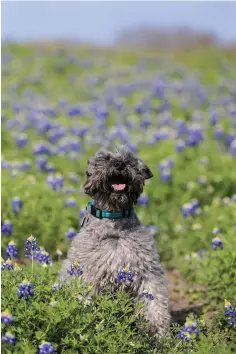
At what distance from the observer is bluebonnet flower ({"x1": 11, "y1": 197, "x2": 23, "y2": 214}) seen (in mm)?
6660

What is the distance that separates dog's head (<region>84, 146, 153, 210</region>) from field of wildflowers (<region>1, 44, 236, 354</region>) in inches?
22.9

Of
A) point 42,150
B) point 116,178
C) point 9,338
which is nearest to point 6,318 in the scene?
point 9,338

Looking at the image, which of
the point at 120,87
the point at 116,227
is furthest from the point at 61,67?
the point at 116,227

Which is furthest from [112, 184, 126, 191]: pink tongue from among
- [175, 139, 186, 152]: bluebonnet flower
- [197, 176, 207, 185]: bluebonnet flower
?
[175, 139, 186, 152]: bluebonnet flower

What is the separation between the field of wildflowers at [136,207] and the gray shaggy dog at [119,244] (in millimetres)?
138

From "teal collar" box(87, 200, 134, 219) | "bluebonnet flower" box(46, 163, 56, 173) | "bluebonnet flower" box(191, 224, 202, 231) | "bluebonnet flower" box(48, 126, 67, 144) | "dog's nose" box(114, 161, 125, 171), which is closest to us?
"dog's nose" box(114, 161, 125, 171)

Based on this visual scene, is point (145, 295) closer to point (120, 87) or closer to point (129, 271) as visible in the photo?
point (129, 271)

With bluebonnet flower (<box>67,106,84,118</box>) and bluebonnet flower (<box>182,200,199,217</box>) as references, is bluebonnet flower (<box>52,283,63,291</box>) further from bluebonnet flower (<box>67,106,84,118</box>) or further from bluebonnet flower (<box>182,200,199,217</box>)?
bluebonnet flower (<box>67,106,84,118</box>)

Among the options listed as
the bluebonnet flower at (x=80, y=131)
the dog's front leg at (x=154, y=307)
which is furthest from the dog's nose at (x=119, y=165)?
the bluebonnet flower at (x=80, y=131)

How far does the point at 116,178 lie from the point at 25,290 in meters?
1.04

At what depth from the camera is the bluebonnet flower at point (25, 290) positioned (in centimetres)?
384

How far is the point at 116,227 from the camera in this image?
15.2 feet

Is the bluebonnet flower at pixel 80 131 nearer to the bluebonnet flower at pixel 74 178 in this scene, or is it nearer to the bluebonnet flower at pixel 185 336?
the bluebonnet flower at pixel 74 178

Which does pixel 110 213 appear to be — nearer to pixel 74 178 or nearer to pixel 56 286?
pixel 56 286
